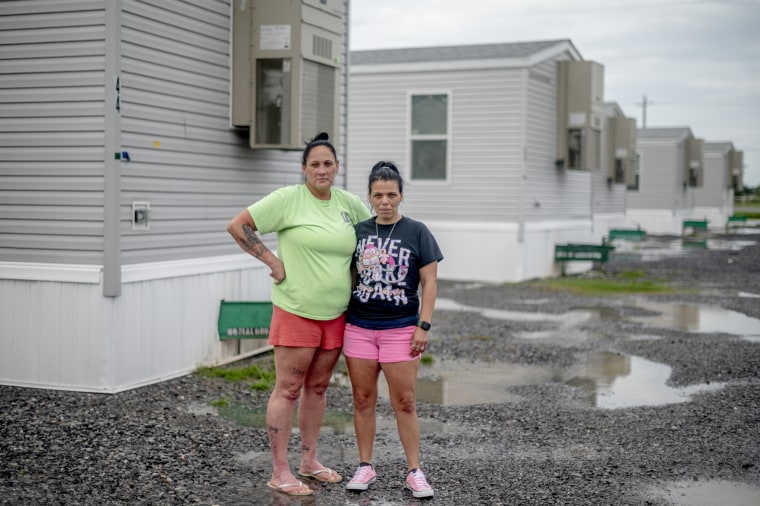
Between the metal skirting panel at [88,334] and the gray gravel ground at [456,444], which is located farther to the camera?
the metal skirting panel at [88,334]

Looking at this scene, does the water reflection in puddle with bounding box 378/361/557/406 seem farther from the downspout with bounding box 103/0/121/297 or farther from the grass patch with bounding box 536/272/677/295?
the grass patch with bounding box 536/272/677/295

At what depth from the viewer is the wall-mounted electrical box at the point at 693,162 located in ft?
109

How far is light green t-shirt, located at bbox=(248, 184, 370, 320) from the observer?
4711 millimetres

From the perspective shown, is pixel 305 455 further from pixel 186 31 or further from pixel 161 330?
pixel 186 31

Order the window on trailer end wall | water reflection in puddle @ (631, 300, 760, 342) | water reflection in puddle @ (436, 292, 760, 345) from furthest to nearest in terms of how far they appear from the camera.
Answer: the window on trailer end wall
water reflection in puddle @ (631, 300, 760, 342)
water reflection in puddle @ (436, 292, 760, 345)

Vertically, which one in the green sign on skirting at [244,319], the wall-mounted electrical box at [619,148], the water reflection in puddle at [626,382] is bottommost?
the water reflection in puddle at [626,382]

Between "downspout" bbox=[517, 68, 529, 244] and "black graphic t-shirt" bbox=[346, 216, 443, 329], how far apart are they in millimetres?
11379

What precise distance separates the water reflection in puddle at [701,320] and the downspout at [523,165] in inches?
116

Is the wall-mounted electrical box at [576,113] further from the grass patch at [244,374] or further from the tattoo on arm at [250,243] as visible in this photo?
the tattoo on arm at [250,243]

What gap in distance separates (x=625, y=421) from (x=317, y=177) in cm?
319

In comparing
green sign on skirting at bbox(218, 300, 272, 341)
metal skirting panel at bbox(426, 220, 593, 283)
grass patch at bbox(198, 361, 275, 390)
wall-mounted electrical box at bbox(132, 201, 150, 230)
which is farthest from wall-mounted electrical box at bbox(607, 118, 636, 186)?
wall-mounted electrical box at bbox(132, 201, 150, 230)

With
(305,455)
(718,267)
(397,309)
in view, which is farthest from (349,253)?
(718,267)

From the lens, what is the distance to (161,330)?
746cm

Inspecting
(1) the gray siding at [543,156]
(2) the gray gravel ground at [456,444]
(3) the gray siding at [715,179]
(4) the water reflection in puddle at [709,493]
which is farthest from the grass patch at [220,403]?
(3) the gray siding at [715,179]
